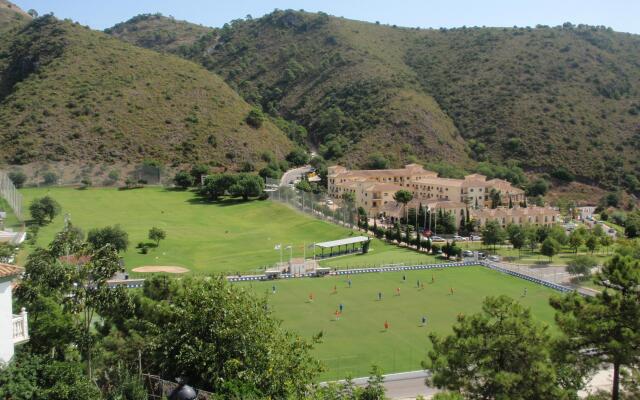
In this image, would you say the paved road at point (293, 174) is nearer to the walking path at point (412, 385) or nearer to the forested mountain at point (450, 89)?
the forested mountain at point (450, 89)

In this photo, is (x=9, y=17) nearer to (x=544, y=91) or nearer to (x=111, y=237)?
(x=544, y=91)

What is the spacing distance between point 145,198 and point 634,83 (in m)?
109

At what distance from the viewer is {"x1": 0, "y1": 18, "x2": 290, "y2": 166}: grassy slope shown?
337 feet

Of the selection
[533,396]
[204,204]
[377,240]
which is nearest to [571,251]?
[377,240]

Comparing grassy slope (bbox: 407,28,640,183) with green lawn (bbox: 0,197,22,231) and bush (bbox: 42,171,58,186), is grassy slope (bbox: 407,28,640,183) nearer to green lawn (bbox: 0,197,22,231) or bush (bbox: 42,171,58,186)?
bush (bbox: 42,171,58,186)

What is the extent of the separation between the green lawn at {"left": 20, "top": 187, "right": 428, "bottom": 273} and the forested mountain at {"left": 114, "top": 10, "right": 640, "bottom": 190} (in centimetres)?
3936

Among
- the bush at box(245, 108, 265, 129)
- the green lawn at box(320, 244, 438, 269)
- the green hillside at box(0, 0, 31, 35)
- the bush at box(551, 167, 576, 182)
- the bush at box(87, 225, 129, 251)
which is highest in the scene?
the green hillside at box(0, 0, 31, 35)

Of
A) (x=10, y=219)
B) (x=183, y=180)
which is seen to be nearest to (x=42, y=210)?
(x=10, y=219)

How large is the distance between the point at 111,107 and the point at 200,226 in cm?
4945

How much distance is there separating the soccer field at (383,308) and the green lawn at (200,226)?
7.21 meters

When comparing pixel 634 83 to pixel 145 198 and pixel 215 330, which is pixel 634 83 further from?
pixel 215 330

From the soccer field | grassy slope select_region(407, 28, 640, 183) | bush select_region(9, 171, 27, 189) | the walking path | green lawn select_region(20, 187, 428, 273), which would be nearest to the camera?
the walking path

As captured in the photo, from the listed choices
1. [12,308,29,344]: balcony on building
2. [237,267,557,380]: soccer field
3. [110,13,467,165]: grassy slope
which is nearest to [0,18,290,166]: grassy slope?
[110,13,467,165]: grassy slope

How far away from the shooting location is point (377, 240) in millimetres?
66938
